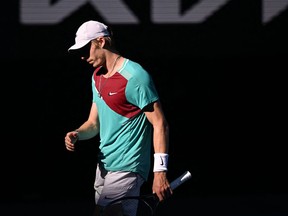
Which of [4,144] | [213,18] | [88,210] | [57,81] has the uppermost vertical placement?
[213,18]

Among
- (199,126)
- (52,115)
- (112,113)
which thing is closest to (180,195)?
(199,126)

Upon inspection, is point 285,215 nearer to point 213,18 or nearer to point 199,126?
point 199,126

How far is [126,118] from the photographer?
588cm

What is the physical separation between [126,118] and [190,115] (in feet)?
13.1

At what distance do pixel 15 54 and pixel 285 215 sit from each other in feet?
9.52

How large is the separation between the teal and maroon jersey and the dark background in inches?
120

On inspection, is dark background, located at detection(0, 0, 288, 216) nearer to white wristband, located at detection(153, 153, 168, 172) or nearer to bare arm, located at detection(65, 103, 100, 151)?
bare arm, located at detection(65, 103, 100, 151)

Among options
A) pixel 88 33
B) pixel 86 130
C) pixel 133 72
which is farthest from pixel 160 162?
pixel 88 33

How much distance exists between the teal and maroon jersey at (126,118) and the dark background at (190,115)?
3.04 m

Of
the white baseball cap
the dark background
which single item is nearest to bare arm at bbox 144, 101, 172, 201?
the white baseball cap

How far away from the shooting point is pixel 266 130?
9969 millimetres

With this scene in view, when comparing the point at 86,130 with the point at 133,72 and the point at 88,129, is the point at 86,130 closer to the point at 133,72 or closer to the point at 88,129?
the point at 88,129

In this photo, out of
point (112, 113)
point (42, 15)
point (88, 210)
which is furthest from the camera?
point (88, 210)

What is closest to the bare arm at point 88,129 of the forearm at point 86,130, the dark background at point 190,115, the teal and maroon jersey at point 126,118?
the forearm at point 86,130
